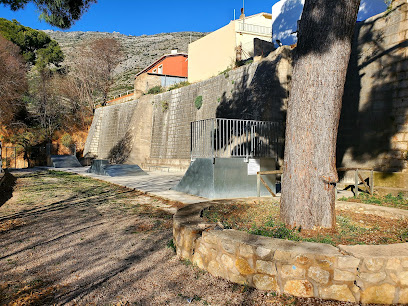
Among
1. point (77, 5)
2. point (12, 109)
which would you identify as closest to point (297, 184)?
point (77, 5)

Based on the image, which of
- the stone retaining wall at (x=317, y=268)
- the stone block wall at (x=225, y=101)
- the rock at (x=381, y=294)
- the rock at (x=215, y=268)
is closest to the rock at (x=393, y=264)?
the stone retaining wall at (x=317, y=268)

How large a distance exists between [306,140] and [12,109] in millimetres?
29994

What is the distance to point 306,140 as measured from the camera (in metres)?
3.64

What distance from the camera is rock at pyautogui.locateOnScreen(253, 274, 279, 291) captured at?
2.59 meters

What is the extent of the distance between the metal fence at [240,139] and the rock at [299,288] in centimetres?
492

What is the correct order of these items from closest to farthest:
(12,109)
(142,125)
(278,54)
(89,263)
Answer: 1. (89,263)
2. (278,54)
3. (142,125)
4. (12,109)

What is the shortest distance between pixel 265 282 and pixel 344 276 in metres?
0.65

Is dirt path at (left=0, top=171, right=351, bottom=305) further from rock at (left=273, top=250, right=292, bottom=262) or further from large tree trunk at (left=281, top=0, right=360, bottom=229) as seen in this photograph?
large tree trunk at (left=281, top=0, right=360, bottom=229)

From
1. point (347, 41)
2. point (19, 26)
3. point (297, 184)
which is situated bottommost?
point (297, 184)

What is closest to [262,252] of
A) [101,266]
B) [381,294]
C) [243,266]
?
[243,266]

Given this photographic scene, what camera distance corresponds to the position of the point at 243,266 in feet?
8.96

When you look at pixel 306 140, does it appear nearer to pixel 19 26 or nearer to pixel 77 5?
pixel 77 5

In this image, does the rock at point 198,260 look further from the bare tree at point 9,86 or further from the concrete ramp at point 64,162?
the concrete ramp at point 64,162

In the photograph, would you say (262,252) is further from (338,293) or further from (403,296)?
(403,296)
